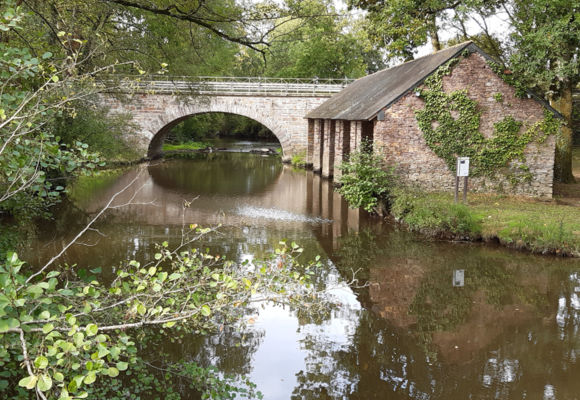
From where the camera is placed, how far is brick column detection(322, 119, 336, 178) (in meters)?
24.0

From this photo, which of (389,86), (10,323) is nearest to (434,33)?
(389,86)

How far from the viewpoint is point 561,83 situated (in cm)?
1819

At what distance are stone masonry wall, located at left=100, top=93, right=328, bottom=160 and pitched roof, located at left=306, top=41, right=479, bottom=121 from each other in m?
7.69

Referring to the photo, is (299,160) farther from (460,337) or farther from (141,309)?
(141,309)

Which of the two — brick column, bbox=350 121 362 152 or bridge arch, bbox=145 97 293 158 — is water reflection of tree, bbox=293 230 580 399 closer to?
brick column, bbox=350 121 362 152

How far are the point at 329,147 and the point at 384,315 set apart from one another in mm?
16583

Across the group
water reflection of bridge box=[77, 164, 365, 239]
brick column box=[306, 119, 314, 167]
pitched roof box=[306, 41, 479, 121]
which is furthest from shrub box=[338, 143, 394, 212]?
brick column box=[306, 119, 314, 167]

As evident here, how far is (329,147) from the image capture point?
2431 centimetres

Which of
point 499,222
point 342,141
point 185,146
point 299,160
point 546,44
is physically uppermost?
point 546,44

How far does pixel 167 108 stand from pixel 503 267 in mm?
22564

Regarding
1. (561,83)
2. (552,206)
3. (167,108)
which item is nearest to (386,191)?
(552,206)

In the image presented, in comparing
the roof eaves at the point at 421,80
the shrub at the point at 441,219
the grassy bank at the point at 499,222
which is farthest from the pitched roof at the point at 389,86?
the shrub at the point at 441,219

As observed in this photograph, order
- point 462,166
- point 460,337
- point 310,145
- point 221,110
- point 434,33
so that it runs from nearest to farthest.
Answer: point 460,337 → point 462,166 → point 434,33 → point 310,145 → point 221,110

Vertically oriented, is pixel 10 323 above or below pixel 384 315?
above
